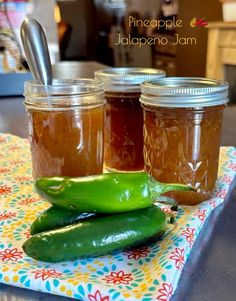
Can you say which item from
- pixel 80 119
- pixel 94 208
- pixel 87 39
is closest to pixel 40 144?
pixel 80 119

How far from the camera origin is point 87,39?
4.93 metres

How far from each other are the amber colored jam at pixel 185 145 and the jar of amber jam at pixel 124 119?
0.08 metres

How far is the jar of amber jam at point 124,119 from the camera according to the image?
0.58 meters

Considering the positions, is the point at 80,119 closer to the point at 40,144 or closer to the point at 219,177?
the point at 40,144

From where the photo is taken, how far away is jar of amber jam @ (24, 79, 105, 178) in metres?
0.53

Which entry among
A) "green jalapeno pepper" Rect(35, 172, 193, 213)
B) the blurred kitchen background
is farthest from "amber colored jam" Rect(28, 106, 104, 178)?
the blurred kitchen background

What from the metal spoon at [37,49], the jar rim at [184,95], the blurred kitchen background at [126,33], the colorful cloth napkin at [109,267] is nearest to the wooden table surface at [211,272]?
the colorful cloth napkin at [109,267]

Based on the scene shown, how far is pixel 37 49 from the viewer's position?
552 mm

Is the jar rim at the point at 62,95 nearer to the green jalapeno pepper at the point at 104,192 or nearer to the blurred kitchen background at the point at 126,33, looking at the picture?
the green jalapeno pepper at the point at 104,192

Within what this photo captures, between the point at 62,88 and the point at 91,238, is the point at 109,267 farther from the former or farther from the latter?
the point at 62,88

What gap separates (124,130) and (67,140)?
0.11 m

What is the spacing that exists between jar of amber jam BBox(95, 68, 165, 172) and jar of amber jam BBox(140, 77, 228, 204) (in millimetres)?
66

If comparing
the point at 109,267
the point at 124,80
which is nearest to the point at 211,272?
the point at 109,267

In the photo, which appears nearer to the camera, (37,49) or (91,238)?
(91,238)
